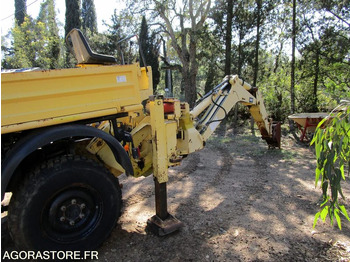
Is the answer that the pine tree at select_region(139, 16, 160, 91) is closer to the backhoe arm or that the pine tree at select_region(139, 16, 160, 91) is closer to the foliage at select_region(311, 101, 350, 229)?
the backhoe arm

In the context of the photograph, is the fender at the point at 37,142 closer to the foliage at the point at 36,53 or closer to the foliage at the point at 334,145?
the foliage at the point at 334,145

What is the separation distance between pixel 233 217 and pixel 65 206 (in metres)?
2.06

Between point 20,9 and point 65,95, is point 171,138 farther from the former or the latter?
point 20,9

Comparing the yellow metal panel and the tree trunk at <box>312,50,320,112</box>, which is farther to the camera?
the tree trunk at <box>312,50,320,112</box>

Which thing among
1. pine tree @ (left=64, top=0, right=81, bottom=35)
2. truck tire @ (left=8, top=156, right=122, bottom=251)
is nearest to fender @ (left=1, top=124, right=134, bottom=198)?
truck tire @ (left=8, top=156, right=122, bottom=251)

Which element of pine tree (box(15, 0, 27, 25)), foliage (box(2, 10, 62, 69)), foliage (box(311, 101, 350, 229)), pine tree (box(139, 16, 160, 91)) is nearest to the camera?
foliage (box(311, 101, 350, 229))

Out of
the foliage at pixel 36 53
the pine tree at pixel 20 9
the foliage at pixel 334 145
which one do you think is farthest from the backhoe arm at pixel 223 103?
the pine tree at pixel 20 9

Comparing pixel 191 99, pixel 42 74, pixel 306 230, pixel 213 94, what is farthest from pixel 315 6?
pixel 42 74

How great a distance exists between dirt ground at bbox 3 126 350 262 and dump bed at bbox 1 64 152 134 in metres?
1.47

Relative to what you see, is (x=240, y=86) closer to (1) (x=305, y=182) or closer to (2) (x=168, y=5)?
(1) (x=305, y=182)

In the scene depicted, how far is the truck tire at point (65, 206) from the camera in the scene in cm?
244

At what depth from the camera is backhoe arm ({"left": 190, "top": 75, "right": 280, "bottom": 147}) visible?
4.44 meters

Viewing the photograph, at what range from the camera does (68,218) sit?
106 inches

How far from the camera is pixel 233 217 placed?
3646 millimetres
